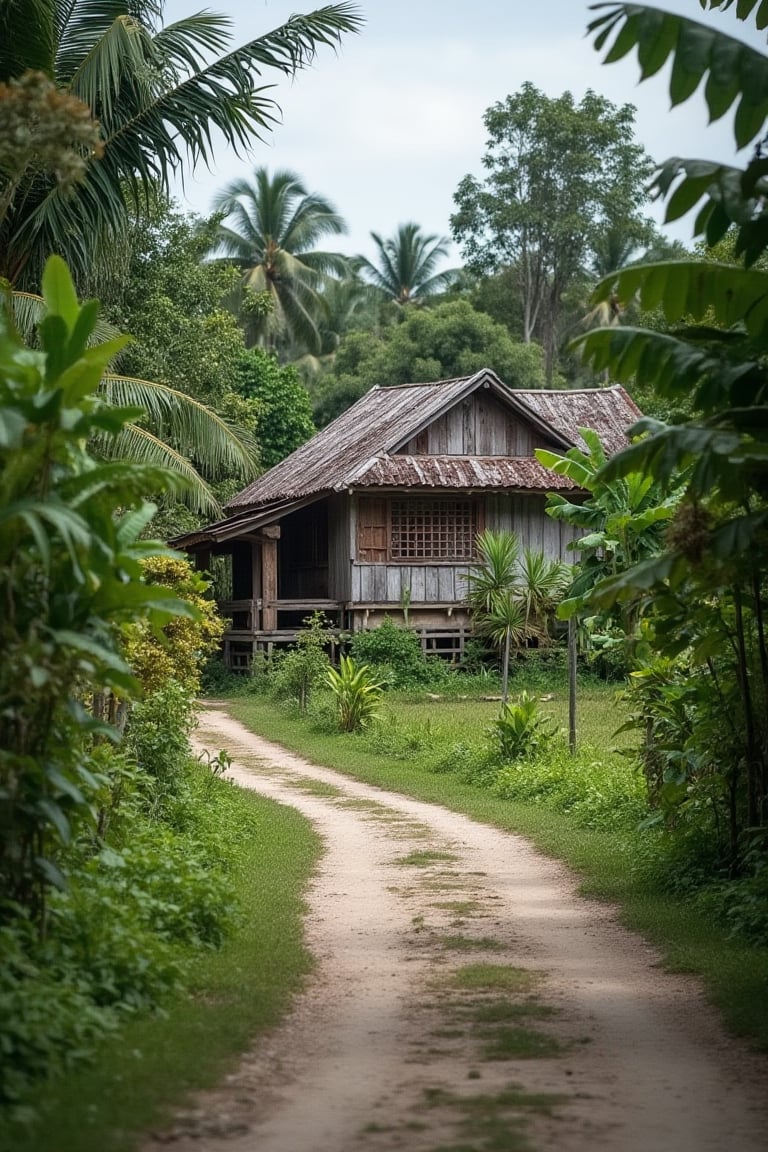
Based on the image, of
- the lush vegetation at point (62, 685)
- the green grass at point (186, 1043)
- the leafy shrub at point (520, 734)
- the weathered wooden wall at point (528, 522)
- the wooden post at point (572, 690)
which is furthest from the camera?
the weathered wooden wall at point (528, 522)

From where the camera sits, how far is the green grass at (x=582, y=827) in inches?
321

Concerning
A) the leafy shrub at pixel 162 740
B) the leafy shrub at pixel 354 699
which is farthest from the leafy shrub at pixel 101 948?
the leafy shrub at pixel 354 699

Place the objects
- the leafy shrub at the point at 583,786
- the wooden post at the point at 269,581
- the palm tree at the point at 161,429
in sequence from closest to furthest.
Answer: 1. the leafy shrub at the point at 583,786
2. the palm tree at the point at 161,429
3. the wooden post at the point at 269,581

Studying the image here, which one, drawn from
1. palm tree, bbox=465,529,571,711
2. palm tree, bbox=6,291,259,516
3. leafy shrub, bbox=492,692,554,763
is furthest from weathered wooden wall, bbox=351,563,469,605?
leafy shrub, bbox=492,692,554,763

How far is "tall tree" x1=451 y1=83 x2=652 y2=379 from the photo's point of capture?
49.5m

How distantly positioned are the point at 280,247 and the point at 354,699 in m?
33.3

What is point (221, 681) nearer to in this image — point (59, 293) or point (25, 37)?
point (25, 37)

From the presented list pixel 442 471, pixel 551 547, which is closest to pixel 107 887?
pixel 442 471

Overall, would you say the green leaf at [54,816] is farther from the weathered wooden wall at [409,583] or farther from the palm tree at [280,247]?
the palm tree at [280,247]

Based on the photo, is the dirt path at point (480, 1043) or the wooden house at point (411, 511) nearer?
the dirt path at point (480, 1043)

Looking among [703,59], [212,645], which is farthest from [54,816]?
[212,645]

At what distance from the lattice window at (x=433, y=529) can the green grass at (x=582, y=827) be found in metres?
4.26

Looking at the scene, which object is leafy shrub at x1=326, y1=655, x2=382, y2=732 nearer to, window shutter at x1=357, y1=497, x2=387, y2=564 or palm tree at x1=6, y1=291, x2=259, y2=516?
palm tree at x1=6, y1=291, x2=259, y2=516

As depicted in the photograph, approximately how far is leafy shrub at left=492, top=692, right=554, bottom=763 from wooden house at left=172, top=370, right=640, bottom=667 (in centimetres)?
1096
